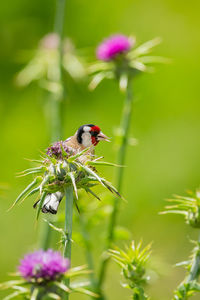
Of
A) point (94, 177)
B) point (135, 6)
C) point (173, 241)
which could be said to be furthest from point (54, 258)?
point (135, 6)

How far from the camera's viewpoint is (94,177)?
2766 millimetres

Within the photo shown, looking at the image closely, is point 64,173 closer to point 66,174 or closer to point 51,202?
point 66,174

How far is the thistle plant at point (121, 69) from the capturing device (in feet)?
14.8

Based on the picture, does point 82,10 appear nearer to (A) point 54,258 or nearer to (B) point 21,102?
(B) point 21,102

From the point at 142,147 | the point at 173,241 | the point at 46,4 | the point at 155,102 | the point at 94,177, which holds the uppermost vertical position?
the point at 46,4

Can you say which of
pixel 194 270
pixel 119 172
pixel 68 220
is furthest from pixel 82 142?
pixel 119 172

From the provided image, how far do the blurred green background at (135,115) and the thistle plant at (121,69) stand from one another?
2.65m

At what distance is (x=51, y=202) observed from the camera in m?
2.91

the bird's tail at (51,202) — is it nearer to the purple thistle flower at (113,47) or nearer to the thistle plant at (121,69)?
the thistle plant at (121,69)

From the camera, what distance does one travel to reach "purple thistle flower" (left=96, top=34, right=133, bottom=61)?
5.11m

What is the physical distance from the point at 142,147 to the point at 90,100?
1340mm

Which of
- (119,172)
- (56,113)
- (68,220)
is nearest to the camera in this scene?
(68,220)

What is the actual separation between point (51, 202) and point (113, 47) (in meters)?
2.57

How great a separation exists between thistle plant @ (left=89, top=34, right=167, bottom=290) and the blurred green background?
265 centimetres
